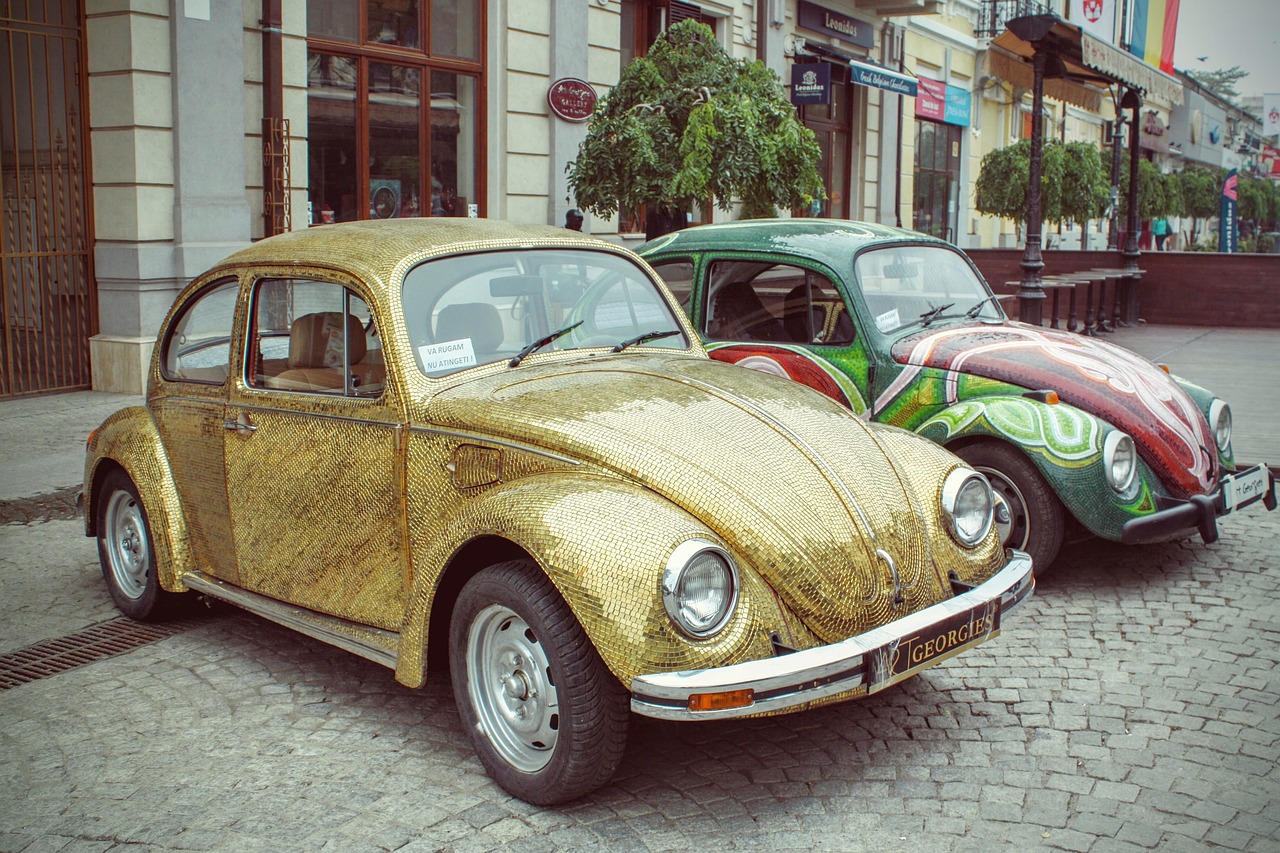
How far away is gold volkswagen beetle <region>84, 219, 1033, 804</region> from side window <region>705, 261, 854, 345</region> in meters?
1.73

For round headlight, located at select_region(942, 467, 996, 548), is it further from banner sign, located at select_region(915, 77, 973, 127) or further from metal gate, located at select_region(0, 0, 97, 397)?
banner sign, located at select_region(915, 77, 973, 127)

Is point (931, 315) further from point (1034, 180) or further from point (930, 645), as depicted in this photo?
point (1034, 180)

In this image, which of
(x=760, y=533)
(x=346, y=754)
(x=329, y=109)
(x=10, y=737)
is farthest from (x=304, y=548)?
(x=329, y=109)

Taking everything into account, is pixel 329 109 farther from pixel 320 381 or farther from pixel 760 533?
pixel 760 533

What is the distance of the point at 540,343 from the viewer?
4.46 m

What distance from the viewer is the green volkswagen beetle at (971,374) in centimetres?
571

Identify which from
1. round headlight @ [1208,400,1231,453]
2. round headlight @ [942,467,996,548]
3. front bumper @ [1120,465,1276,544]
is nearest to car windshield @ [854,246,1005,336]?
round headlight @ [1208,400,1231,453]

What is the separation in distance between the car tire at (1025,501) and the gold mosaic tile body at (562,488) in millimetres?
1359

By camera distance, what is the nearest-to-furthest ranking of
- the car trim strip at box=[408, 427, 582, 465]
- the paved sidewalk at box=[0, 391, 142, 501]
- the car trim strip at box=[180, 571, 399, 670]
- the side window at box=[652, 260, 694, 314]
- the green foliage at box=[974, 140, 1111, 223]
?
the car trim strip at box=[408, 427, 582, 465], the car trim strip at box=[180, 571, 399, 670], the side window at box=[652, 260, 694, 314], the paved sidewalk at box=[0, 391, 142, 501], the green foliage at box=[974, 140, 1111, 223]

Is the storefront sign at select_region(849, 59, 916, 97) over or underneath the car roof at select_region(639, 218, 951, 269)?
over

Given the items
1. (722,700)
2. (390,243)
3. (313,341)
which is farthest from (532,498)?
(313,341)

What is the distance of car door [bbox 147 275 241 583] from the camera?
189 inches

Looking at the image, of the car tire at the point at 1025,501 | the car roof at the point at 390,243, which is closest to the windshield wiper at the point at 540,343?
the car roof at the point at 390,243

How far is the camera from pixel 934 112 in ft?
90.2
